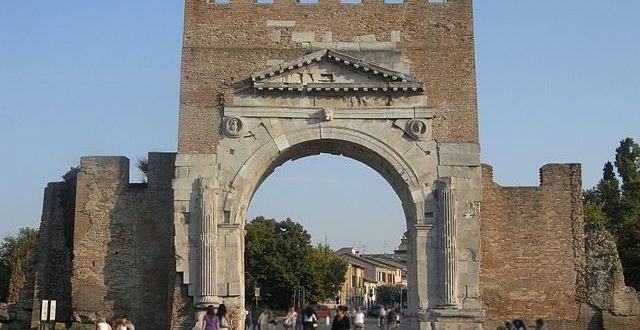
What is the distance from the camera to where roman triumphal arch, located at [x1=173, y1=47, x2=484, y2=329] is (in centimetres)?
2134

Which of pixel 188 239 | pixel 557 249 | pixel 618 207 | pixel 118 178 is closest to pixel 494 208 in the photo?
pixel 557 249

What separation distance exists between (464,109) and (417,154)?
65.6 inches

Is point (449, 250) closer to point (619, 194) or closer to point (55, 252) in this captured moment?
point (55, 252)

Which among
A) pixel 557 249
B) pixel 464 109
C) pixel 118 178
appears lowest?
pixel 557 249

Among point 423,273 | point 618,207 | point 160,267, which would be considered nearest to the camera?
point 423,273

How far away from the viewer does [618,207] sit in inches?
1924

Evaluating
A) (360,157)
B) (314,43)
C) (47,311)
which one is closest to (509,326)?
(360,157)

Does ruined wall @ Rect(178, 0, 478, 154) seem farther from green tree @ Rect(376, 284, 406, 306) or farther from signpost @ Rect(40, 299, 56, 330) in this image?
green tree @ Rect(376, 284, 406, 306)

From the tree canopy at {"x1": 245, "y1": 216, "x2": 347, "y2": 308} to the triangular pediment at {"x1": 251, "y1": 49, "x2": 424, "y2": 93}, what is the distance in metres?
31.3

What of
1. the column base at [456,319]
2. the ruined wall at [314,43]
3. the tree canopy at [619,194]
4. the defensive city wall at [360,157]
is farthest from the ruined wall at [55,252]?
the tree canopy at [619,194]

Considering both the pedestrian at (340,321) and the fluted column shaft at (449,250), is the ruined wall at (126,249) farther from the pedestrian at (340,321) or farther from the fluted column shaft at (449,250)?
the fluted column shaft at (449,250)

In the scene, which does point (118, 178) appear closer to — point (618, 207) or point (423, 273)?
point (423, 273)

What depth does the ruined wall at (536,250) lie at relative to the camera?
874 inches

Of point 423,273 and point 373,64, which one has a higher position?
point 373,64
